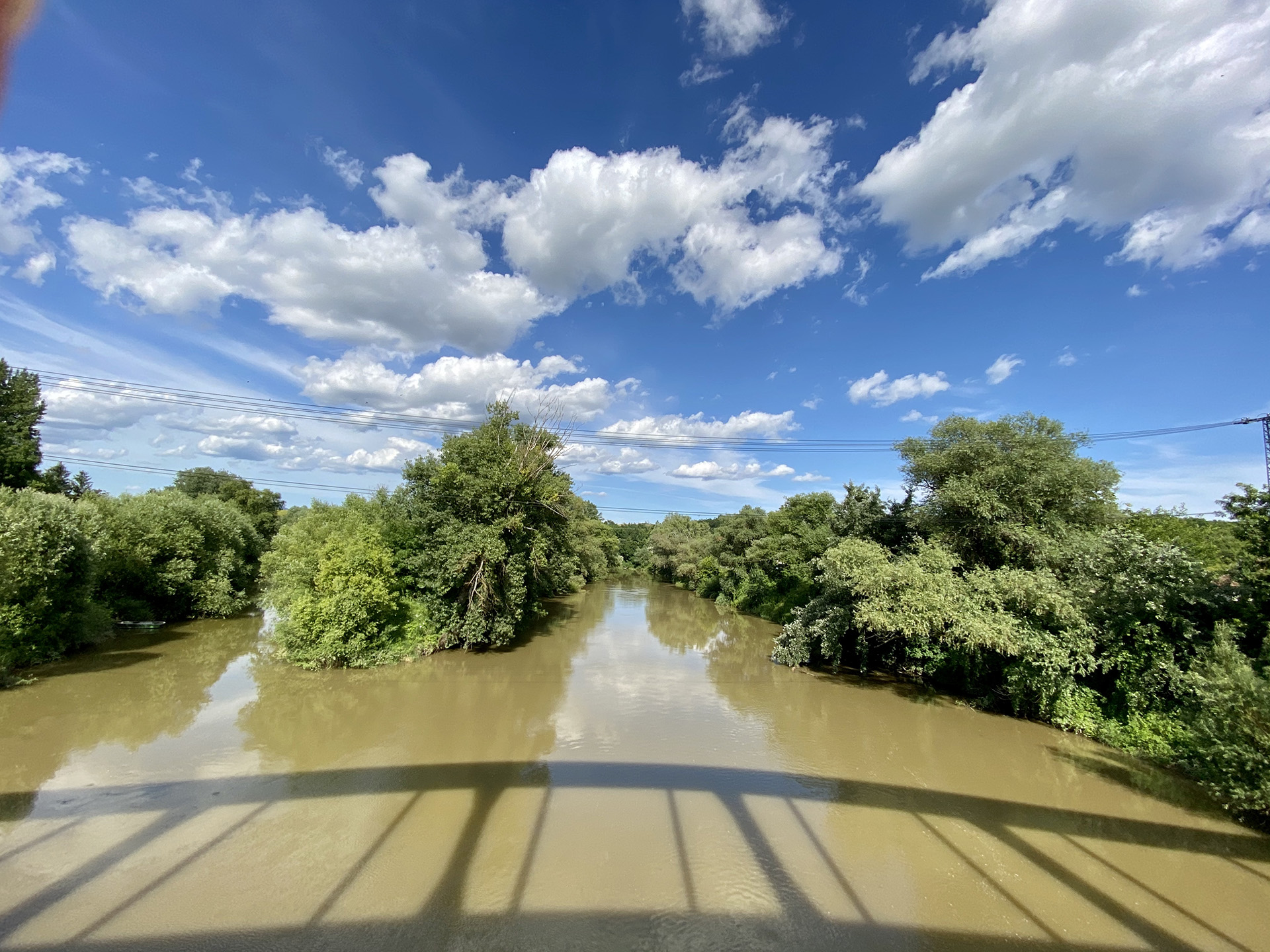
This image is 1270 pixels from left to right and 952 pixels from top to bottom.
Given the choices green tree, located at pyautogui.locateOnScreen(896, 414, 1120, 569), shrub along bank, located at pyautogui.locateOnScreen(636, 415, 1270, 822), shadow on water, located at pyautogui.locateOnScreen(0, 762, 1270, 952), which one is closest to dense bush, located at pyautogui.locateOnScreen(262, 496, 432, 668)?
shadow on water, located at pyautogui.locateOnScreen(0, 762, 1270, 952)

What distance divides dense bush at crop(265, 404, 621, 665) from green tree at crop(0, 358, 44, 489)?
1241 centimetres

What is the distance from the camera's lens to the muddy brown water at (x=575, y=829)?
17.8 ft

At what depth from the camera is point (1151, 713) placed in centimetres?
1025

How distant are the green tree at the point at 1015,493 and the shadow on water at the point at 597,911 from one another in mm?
7596

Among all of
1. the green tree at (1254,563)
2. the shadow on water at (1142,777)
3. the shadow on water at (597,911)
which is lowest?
the shadow on water at (597,911)

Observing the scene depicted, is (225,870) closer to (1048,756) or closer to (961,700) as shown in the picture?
(1048,756)

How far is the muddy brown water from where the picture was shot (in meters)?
5.42

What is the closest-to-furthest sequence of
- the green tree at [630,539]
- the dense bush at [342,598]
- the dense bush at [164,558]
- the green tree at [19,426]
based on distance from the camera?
the dense bush at [342,598]
the dense bush at [164,558]
the green tree at [19,426]
the green tree at [630,539]

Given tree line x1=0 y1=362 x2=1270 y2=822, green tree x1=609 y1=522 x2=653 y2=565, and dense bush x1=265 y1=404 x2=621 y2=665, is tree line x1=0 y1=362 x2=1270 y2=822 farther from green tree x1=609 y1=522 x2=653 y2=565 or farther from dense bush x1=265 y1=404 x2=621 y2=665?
green tree x1=609 y1=522 x2=653 y2=565

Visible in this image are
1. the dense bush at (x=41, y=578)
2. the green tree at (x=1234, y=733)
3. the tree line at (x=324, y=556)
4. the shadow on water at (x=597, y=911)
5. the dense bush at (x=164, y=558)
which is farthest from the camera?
the dense bush at (x=164, y=558)

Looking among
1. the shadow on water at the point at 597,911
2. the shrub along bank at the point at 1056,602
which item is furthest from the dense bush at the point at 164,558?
the shrub along bank at the point at 1056,602

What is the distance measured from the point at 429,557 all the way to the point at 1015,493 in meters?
17.8

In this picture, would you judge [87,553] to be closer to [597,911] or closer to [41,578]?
[41,578]

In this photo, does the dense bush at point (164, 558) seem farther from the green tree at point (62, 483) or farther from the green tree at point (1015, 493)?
the green tree at point (1015, 493)
